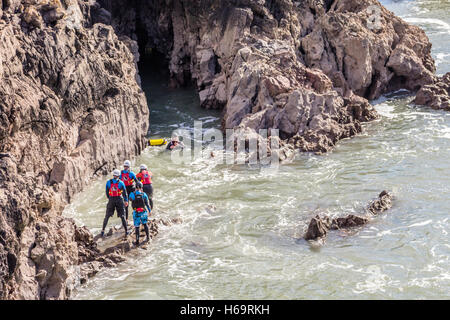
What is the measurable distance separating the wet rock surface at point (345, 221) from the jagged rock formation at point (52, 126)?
19.7 ft

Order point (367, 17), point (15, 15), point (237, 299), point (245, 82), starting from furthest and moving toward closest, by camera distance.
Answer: point (367, 17), point (245, 82), point (15, 15), point (237, 299)

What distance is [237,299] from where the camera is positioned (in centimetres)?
1274

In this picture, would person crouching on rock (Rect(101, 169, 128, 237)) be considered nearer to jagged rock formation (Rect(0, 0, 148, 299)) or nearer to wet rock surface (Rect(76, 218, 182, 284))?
wet rock surface (Rect(76, 218, 182, 284))

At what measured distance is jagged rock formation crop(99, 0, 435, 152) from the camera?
22922 millimetres

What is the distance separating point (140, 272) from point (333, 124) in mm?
11332

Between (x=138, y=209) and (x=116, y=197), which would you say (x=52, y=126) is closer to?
(x=116, y=197)

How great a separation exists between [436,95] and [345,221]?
11.9m

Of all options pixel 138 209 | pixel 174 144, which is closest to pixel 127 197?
pixel 138 209

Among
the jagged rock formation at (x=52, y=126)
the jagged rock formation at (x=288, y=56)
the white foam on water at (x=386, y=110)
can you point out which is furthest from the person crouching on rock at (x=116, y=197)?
the white foam on water at (x=386, y=110)

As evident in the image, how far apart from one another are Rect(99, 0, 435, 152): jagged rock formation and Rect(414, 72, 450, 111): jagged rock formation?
3.79 feet

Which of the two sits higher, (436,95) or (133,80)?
(133,80)

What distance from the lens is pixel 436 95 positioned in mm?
25422

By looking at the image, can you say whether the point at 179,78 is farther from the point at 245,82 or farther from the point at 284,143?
the point at 284,143

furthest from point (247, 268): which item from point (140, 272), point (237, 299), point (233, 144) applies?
point (233, 144)
